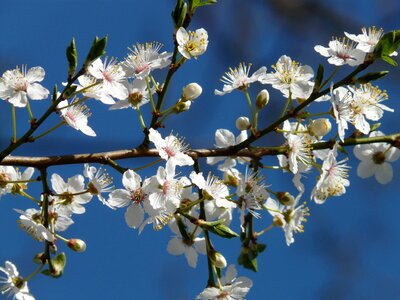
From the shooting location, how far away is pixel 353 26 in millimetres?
3092

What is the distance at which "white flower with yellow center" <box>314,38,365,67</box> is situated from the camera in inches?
60.9

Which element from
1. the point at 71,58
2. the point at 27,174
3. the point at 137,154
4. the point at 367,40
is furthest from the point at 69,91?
the point at 367,40

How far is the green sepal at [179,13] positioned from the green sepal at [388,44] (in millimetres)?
367

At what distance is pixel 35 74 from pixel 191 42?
323 mm

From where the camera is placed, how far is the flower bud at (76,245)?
1.53m

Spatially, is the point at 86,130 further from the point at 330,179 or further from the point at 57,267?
the point at 330,179

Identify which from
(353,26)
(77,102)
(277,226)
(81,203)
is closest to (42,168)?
(77,102)

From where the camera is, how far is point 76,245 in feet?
5.04

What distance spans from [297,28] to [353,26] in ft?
0.91

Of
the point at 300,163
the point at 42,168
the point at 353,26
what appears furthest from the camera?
the point at 353,26

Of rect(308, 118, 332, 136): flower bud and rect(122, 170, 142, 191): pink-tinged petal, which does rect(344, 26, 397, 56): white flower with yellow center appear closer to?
rect(308, 118, 332, 136): flower bud

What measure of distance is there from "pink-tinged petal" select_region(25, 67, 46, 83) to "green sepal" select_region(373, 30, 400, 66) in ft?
2.17

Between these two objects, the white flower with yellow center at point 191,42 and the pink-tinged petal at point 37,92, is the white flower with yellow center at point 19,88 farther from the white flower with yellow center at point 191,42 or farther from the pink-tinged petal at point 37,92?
the white flower with yellow center at point 191,42

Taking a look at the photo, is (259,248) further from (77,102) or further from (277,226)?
(77,102)
